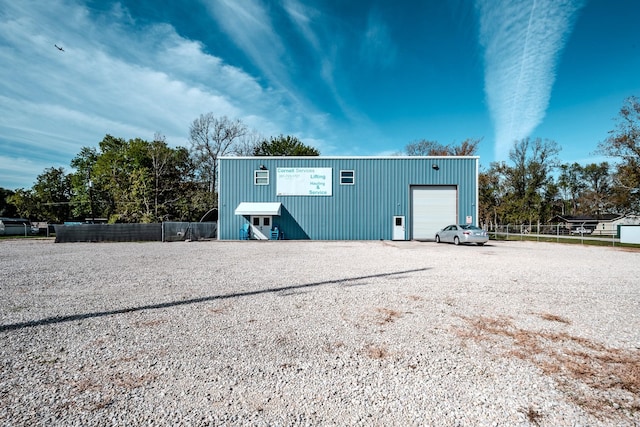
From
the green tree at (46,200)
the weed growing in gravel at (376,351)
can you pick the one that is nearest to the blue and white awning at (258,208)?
the weed growing in gravel at (376,351)

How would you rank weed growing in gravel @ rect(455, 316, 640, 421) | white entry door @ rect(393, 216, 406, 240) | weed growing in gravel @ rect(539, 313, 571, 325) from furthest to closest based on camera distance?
1. white entry door @ rect(393, 216, 406, 240)
2. weed growing in gravel @ rect(539, 313, 571, 325)
3. weed growing in gravel @ rect(455, 316, 640, 421)

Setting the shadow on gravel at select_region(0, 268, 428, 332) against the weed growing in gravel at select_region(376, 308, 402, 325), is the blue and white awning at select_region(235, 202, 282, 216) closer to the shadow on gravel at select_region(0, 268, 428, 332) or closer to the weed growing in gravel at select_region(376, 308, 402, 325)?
the shadow on gravel at select_region(0, 268, 428, 332)

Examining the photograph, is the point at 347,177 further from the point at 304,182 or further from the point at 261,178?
the point at 261,178

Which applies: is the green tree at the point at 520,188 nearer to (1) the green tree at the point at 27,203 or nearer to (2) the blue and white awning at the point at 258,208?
(2) the blue and white awning at the point at 258,208

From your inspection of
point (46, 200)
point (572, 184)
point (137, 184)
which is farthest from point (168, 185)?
point (572, 184)

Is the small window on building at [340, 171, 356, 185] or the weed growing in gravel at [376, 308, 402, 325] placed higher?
the small window on building at [340, 171, 356, 185]

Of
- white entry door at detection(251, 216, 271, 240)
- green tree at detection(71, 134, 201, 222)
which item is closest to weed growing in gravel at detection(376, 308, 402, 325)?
white entry door at detection(251, 216, 271, 240)

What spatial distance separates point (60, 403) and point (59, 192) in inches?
2295

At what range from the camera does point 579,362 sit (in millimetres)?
2924

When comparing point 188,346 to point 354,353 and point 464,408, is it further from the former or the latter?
point 464,408

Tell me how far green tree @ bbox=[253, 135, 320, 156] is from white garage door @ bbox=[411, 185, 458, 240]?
22.5m

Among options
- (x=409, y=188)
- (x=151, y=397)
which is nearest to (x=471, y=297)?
(x=151, y=397)

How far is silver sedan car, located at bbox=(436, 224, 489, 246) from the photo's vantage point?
57.0 feet

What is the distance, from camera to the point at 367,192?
72.4ft
